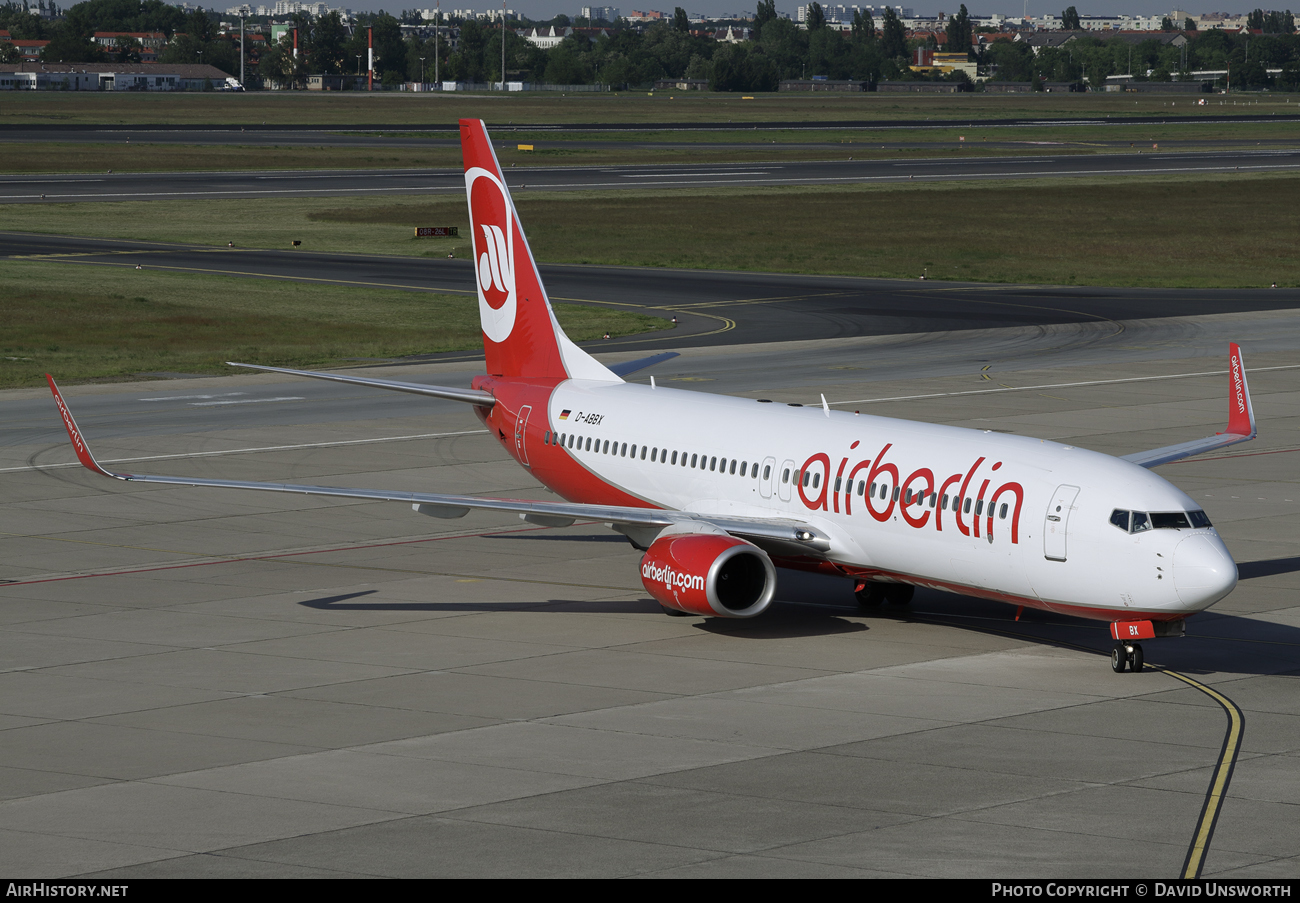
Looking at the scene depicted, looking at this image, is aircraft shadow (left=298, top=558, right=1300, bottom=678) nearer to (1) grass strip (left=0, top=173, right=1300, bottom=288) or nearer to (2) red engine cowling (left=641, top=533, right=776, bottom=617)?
(2) red engine cowling (left=641, top=533, right=776, bottom=617)

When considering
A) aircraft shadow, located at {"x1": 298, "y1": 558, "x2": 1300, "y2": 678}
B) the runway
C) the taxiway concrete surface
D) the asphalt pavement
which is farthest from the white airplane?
the runway

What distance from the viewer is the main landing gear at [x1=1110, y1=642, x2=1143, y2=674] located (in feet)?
95.6

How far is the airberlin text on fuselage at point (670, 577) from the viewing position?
30078 mm

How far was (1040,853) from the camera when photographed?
19.8 meters

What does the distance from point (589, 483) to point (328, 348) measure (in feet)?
126

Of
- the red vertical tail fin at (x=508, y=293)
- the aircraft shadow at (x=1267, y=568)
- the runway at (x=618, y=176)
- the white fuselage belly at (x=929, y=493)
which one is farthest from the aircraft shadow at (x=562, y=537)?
the runway at (x=618, y=176)

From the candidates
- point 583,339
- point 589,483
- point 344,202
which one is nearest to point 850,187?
point 344,202

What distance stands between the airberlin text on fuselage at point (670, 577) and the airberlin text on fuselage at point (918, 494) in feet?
10.5

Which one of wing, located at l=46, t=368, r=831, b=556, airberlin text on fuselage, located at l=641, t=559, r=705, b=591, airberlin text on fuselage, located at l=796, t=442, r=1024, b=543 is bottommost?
airberlin text on fuselage, located at l=641, t=559, r=705, b=591

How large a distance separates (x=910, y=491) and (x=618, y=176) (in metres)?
137

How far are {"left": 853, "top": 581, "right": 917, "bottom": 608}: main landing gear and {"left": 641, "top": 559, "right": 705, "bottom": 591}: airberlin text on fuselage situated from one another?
210 inches

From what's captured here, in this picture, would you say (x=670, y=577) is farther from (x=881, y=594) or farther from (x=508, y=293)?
(x=508, y=293)

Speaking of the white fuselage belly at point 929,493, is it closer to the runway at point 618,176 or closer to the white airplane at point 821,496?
the white airplane at point 821,496
